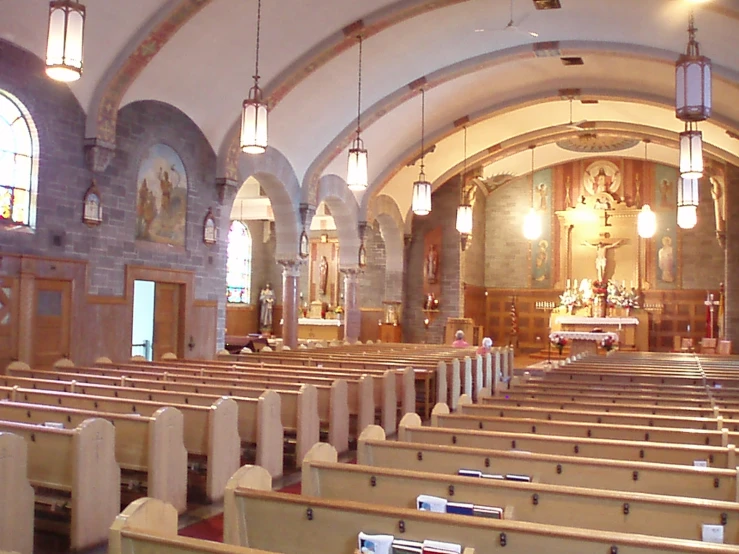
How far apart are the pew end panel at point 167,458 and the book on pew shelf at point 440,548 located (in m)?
2.58

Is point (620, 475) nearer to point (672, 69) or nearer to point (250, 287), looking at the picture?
point (672, 69)

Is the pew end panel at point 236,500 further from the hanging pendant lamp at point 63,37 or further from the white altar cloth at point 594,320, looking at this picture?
the white altar cloth at point 594,320

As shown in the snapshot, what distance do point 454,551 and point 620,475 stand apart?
1491 millimetres

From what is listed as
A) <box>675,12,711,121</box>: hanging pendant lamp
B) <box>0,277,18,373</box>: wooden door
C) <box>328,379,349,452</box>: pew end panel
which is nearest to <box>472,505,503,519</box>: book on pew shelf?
<box>328,379,349,452</box>: pew end panel

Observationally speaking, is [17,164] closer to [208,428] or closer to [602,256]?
[208,428]

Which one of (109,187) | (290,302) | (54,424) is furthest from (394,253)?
(54,424)

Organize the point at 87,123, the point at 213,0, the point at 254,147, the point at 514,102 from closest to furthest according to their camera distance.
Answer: the point at 254,147, the point at 213,0, the point at 87,123, the point at 514,102

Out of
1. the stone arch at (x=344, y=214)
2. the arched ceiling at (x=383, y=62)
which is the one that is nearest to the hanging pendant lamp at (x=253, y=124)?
the arched ceiling at (x=383, y=62)

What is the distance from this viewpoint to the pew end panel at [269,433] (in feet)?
17.9

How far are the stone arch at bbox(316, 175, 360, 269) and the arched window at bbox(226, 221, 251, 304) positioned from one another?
233 inches

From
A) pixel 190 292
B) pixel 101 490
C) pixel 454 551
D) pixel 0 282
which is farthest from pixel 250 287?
pixel 454 551

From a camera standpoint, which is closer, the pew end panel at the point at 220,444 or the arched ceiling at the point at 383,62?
the pew end panel at the point at 220,444

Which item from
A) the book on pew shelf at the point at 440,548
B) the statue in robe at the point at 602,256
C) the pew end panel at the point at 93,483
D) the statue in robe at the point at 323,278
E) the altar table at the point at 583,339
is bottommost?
the pew end panel at the point at 93,483

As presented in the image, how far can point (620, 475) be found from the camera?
3.52 meters
